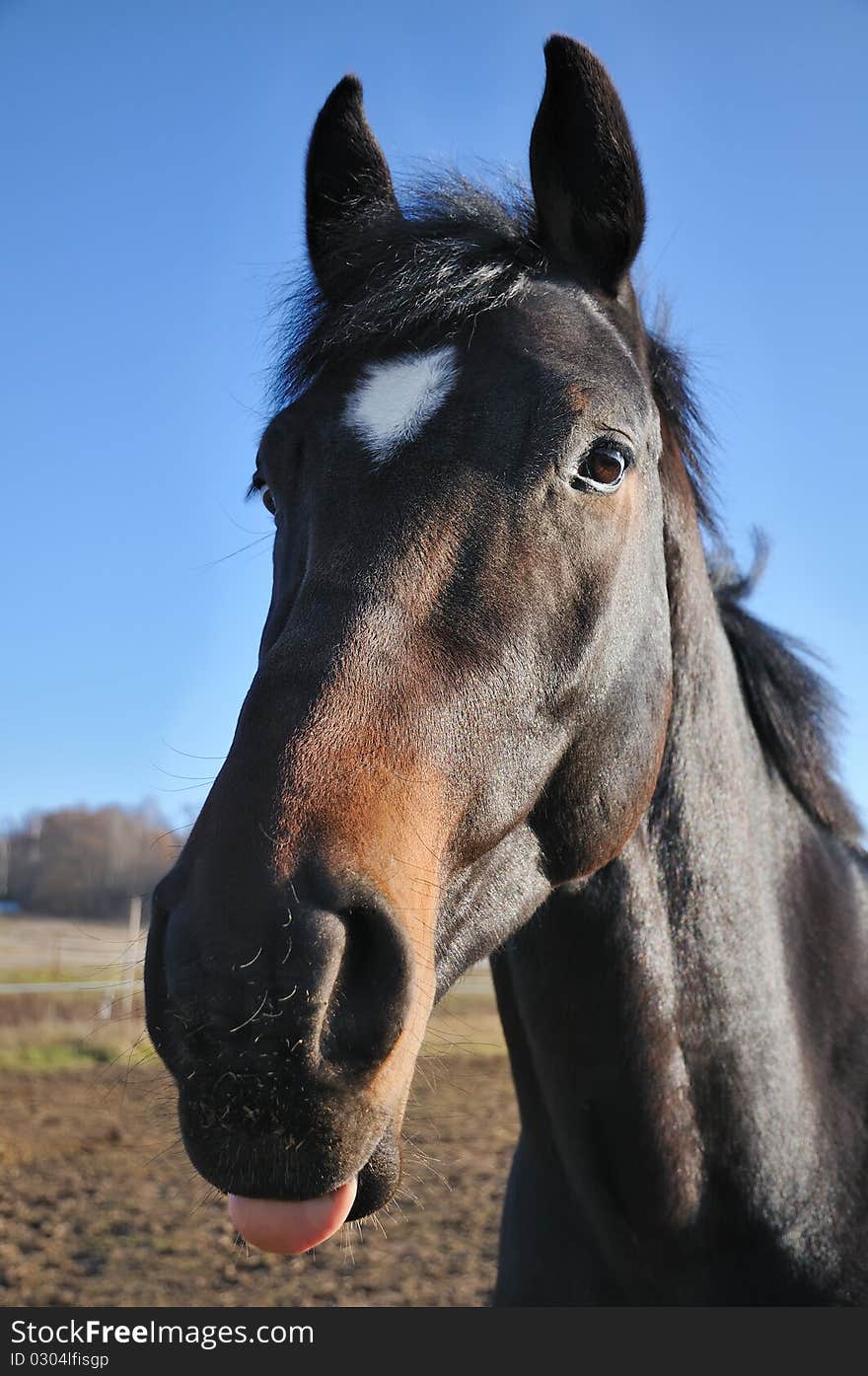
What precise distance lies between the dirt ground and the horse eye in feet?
8.67

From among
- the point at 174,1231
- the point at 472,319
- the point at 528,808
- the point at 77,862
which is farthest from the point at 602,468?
the point at 77,862

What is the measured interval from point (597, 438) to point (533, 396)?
185 mm

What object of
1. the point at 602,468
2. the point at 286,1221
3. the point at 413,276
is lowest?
the point at 286,1221

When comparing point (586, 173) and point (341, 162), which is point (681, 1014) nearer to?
point (586, 173)

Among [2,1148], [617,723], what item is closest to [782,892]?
[617,723]

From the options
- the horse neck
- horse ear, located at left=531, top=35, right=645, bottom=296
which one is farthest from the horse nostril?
horse ear, located at left=531, top=35, right=645, bottom=296

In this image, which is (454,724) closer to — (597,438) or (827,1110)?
(597,438)

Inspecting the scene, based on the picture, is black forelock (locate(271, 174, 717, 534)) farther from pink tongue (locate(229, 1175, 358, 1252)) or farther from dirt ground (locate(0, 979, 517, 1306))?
dirt ground (locate(0, 979, 517, 1306))

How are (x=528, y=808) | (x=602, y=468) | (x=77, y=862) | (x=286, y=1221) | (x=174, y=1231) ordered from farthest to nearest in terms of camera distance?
(x=77, y=862) < (x=174, y=1231) < (x=602, y=468) < (x=528, y=808) < (x=286, y=1221)

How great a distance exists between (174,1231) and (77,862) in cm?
4106

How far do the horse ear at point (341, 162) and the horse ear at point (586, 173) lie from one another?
639 mm

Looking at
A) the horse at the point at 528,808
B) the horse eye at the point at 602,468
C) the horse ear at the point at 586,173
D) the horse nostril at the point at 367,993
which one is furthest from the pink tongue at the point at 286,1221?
the horse ear at the point at 586,173

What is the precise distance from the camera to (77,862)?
46.3 metres

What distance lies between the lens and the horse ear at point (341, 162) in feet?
9.93
